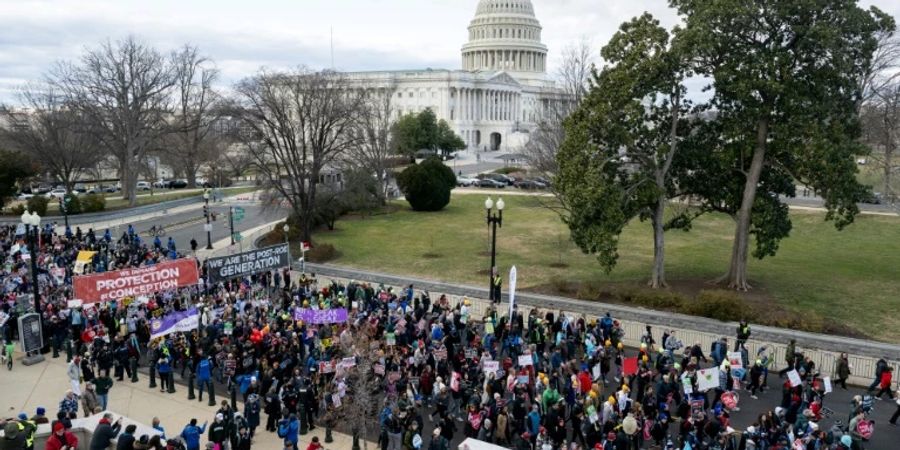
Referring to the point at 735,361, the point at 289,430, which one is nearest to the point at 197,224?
the point at 289,430

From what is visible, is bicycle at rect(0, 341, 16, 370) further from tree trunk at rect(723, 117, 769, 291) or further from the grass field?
tree trunk at rect(723, 117, 769, 291)

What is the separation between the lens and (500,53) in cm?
16112

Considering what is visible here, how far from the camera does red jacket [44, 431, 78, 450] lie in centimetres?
1191

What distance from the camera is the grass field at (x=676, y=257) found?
27.9 m

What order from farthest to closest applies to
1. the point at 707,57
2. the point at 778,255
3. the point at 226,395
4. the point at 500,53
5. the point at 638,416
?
the point at 500,53 < the point at 778,255 < the point at 707,57 < the point at 226,395 < the point at 638,416

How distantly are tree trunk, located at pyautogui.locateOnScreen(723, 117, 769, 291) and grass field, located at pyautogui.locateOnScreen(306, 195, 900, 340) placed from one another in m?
1.06

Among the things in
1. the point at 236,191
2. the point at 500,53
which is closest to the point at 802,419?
the point at 236,191

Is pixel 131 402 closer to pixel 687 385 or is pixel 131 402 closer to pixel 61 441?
pixel 61 441

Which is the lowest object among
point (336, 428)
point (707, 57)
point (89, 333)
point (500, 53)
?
point (336, 428)

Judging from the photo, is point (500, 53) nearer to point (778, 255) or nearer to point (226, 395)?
point (778, 255)

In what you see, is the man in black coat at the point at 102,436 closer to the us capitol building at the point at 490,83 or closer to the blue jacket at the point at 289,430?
the blue jacket at the point at 289,430

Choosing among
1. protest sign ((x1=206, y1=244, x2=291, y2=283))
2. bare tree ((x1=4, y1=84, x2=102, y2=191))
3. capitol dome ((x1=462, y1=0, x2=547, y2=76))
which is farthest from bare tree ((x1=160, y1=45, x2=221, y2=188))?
capitol dome ((x1=462, y1=0, x2=547, y2=76))

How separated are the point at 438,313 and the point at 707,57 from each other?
14729 millimetres

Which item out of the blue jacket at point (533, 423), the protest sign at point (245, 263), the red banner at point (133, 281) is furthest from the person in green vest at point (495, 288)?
the blue jacket at point (533, 423)
